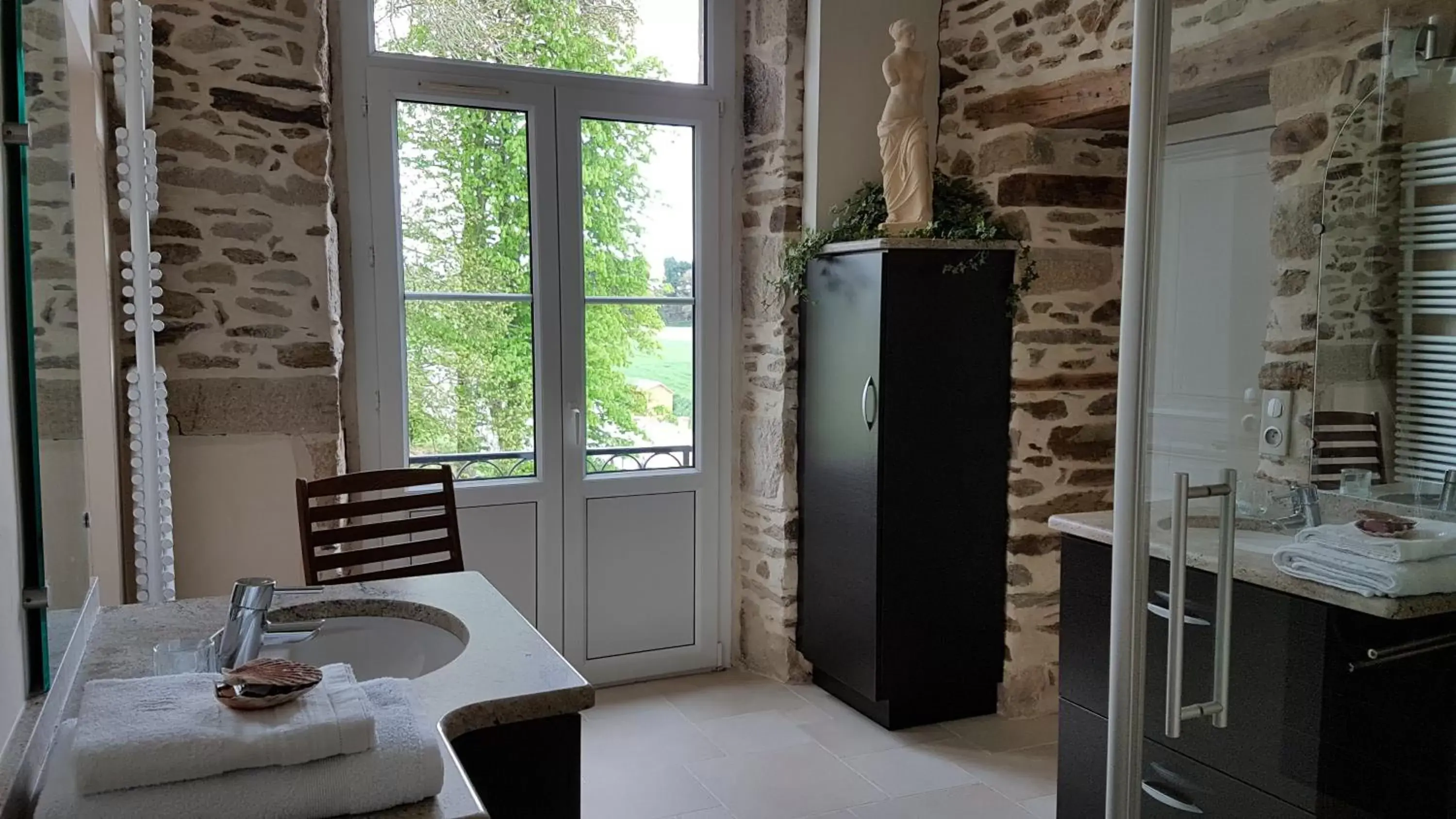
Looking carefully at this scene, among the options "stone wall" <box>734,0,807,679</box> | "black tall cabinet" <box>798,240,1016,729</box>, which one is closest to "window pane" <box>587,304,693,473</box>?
"stone wall" <box>734,0,807,679</box>

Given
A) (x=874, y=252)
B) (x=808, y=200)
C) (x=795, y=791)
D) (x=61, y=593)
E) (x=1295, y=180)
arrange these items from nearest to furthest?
1. (x=61, y=593)
2. (x=1295, y=180)
3. (x=795, y=791)
4. (x=874, y=252)
5. (x=808, y=200)

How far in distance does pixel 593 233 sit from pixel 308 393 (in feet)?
3.99

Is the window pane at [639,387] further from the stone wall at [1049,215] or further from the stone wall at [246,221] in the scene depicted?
the stone wall at [1049,215]

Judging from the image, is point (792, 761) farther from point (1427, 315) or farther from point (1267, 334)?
point (1427, 315)

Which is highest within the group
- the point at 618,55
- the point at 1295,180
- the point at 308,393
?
the point at 618,55

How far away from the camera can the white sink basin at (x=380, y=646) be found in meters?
1.83

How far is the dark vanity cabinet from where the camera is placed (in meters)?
1.67

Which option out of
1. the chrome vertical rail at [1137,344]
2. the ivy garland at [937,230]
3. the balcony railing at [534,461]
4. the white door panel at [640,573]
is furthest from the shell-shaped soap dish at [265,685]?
the white door panel at [640,573]

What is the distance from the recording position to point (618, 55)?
401 cm

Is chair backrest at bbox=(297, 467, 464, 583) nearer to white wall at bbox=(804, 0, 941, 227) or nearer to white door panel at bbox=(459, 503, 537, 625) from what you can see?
white door panel at bbox=(459, 503, 537, 625)

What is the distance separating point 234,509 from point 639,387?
4.97 feet

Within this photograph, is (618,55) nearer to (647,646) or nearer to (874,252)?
(874,252)

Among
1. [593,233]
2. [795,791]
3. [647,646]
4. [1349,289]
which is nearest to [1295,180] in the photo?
[1349,289]

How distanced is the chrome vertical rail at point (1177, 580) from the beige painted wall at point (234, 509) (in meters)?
2.56
